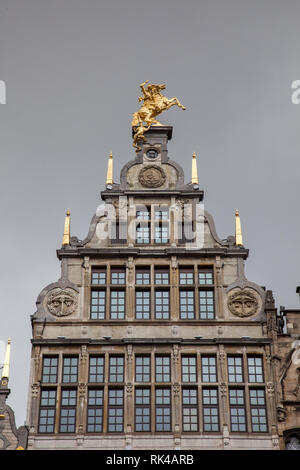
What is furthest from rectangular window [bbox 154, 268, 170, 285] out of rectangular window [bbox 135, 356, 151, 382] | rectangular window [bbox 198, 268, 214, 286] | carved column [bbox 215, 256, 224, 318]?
rectangular window [bbox 135, 356, 151, 382]

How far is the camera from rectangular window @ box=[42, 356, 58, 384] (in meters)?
34.9

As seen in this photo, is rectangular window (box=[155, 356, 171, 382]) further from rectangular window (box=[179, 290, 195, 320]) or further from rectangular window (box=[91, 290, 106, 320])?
rectangular window (box=[91, 290, 106, 320])

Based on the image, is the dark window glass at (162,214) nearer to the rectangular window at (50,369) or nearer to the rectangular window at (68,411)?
the rectangular window at (50,369)

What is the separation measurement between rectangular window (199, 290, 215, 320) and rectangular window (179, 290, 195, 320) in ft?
1.00

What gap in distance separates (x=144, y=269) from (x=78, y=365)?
480cm

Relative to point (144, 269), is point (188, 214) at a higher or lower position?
higher

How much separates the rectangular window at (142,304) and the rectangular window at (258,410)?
16.0ft

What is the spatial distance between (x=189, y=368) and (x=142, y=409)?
2329 mm

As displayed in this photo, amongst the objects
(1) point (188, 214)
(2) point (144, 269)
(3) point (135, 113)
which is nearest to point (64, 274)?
(2) point (144, 269)

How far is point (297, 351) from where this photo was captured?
116 ft

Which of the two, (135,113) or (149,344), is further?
(135,113)

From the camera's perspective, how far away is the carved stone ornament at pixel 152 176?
39562 millimetres
